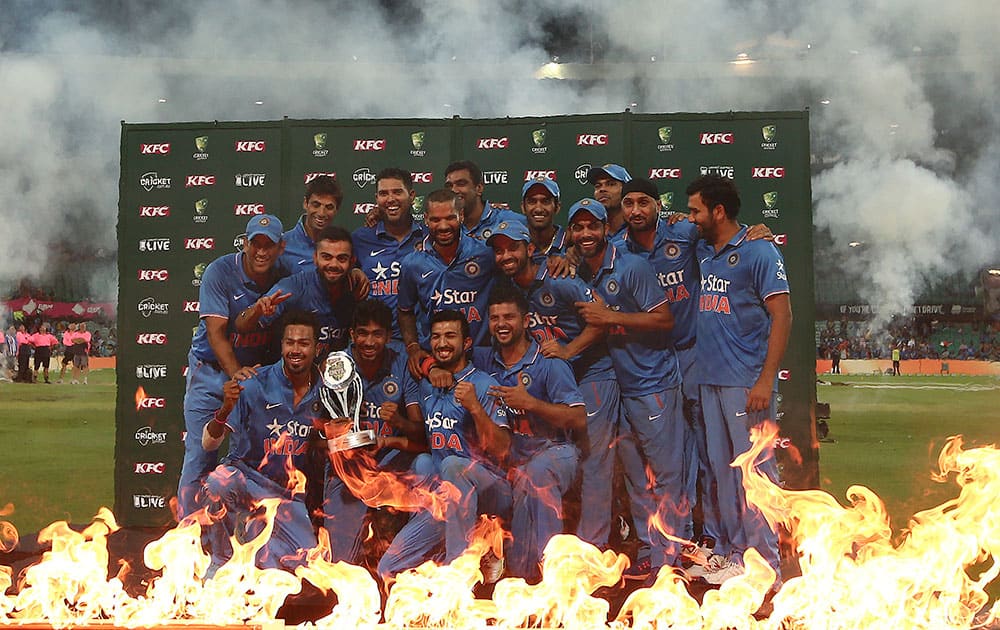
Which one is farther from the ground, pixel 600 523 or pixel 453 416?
pixel 453 416

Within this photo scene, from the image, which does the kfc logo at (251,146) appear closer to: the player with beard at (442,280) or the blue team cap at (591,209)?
the player with beard at (442,280)

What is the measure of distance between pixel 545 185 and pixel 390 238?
33.4 inches

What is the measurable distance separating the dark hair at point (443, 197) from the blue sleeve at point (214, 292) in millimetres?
1156

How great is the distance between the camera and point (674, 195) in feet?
15.1

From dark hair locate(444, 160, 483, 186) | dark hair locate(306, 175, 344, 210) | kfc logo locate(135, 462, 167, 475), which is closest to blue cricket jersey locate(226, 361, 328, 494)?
kfc logo locate(135, 462, 167, 475)

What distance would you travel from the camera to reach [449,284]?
15.0 ft

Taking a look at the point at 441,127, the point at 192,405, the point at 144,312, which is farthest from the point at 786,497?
the point at 144,312

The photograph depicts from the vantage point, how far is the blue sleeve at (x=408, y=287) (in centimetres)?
461

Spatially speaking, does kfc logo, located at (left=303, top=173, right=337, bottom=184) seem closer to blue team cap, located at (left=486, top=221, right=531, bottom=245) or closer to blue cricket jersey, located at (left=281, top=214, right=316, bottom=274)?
blue cricket jersey, located at (left=281, top=214, right=316, bottom=274)

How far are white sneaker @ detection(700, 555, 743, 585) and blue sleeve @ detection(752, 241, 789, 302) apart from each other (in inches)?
51.6

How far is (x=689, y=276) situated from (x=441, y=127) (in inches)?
59.6

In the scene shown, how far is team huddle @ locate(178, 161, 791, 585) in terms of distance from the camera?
4469mm

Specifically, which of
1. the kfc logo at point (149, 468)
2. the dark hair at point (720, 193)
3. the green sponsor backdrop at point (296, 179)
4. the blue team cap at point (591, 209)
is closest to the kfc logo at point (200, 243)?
the green sponsor backdrop at point (296, 179)

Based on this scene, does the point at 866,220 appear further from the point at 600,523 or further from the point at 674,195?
the point at 600,523
